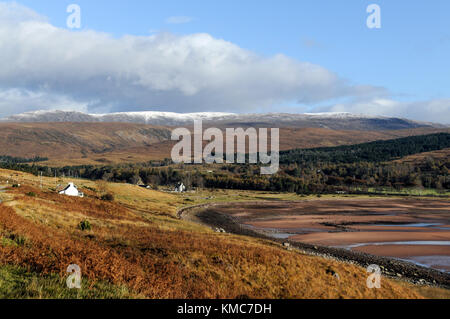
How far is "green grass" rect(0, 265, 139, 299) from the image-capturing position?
9.46 metres

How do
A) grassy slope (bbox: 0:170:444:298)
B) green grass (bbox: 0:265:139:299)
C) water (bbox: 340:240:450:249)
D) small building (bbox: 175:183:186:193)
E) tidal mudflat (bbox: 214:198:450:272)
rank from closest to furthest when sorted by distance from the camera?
green grass (bbox: 0:265:139:299) < grassy slope (bbox: 0:170:444:298) < tidal mudflat (bbox: 214:198:450:272) < water (bbox: 340:240:450:249) < small building (bbox: 175:183:186:193)

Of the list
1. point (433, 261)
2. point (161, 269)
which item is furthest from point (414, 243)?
point (161, 269)

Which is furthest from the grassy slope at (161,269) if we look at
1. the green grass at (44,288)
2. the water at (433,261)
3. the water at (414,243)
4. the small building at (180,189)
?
the small building at (180,189)

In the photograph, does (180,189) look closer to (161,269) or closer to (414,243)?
(414,243)

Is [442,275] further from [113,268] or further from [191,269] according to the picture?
[113,268]

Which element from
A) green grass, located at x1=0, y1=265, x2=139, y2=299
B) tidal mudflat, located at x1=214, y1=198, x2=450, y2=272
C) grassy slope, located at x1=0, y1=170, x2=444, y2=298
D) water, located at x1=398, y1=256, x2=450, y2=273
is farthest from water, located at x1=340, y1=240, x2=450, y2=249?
green grass, located at x1=0, y1=265, x2=139, y2=299

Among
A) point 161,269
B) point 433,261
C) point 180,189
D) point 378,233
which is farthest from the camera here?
point 180,189

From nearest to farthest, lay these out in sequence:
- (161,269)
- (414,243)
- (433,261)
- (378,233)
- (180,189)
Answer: (161,269) → (433,261) → (414,243) → (378,233) → (180,189)

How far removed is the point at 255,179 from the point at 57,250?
15412cm

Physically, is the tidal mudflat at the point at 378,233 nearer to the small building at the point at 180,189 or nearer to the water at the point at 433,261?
the water at the point at 433,261

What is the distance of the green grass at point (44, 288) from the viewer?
946 cm

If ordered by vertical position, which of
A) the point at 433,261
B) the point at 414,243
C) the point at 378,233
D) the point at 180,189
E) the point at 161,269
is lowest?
the point at 180,189

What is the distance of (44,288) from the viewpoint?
10125 millimetres

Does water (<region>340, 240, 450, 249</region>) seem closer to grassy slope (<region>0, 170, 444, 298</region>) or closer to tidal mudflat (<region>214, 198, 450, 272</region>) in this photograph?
tidal mudflat (<region>214, 198, 450, 272</region>)
